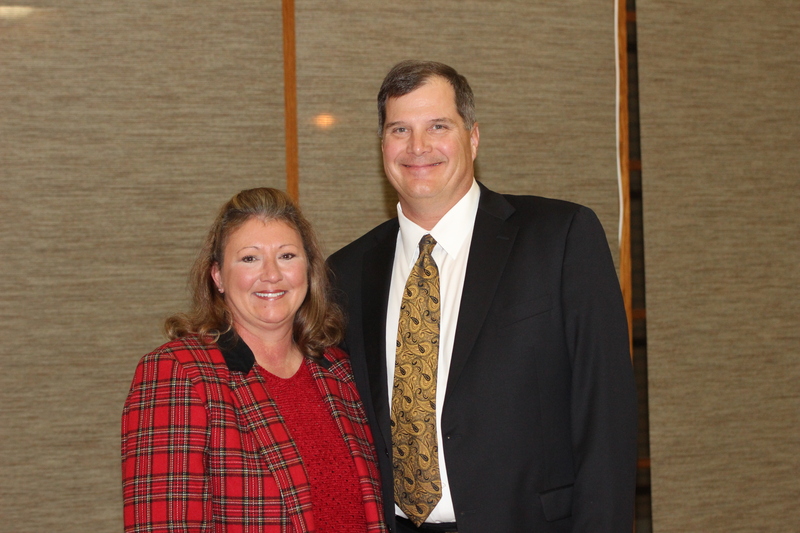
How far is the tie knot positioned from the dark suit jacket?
167 mm

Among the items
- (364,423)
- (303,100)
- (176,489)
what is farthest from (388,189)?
(176,489)

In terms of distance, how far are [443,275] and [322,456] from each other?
541 mm

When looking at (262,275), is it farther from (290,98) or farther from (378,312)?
(290,98)

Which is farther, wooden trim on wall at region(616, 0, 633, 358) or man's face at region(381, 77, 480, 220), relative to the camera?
wooden trim on wall at region(616, 0, 633, 358)

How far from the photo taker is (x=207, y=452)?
1.74 m

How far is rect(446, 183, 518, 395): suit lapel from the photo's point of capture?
5.98ft

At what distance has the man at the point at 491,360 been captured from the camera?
1767 mm

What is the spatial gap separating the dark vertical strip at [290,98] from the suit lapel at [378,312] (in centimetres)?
74

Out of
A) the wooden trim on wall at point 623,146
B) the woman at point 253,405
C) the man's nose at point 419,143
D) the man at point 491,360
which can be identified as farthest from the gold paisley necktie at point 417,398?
the wooden trim on wall at point 623,146

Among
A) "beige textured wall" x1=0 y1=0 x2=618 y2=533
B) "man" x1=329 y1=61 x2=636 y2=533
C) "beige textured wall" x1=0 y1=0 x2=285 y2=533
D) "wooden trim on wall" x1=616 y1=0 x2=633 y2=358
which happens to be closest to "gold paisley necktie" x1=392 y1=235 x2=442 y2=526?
"man" x1=329 y1=61 x2=636 y2=533

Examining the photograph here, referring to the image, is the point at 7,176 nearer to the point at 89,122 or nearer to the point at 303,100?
the point at 89,122

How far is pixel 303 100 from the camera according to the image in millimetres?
2865

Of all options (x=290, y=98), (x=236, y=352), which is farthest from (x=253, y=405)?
(x=290, y=98)

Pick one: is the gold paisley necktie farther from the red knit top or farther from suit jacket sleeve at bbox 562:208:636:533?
suit jacket sleeve at bbox 562:208:636:533
